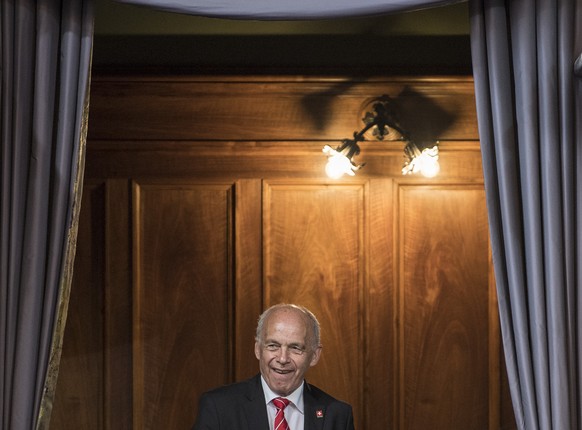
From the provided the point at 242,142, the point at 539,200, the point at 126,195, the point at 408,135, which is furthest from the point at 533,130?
the point at 126,195

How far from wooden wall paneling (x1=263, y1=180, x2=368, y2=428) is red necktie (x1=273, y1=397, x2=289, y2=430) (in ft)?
5.96

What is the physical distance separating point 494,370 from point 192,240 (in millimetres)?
1855

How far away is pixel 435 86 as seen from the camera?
15.9 ft

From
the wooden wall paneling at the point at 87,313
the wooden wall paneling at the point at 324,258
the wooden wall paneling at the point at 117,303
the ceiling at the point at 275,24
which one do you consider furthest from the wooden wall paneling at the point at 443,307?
the wooden wall paneling at the point at 87,313

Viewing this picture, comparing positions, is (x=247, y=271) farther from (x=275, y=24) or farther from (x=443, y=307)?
(x=275, y=24)

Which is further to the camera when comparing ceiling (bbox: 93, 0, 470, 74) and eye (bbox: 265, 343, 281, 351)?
ceiling (bbox: 93, 0, 470, 74)

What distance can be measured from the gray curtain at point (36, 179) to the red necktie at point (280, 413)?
82cm

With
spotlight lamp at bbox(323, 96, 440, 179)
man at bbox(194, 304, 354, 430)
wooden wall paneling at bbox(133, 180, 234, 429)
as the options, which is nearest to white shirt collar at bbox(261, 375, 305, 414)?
man at bbox(194, 304, 354, 430)

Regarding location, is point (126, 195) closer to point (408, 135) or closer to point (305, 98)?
point (305, 98)

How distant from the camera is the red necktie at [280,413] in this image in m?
3.04

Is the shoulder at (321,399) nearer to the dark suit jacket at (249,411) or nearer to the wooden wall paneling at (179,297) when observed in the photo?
the dark suit jacket at (249,411)

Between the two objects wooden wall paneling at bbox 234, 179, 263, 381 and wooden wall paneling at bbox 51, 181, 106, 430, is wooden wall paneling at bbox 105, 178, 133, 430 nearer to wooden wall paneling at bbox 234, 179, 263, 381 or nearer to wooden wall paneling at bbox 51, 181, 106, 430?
wooden wall paneling at bbox 51, 181, 106, 430

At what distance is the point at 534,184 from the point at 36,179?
1462 mm

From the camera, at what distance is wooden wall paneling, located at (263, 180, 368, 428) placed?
4.89 m
